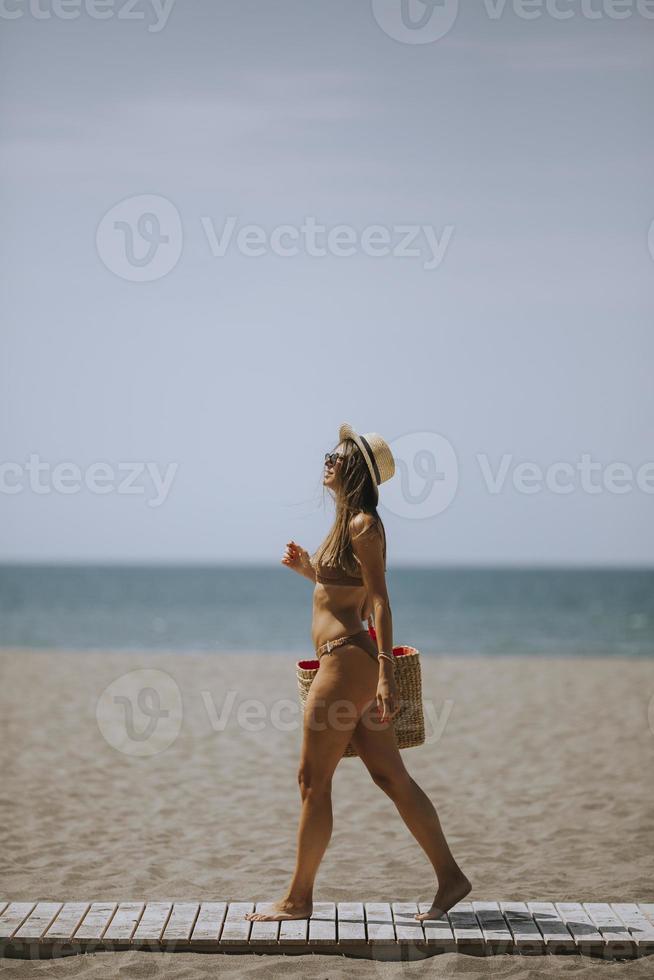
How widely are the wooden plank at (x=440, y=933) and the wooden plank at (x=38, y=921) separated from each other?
64.0 inches

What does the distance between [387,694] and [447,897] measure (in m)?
1.01

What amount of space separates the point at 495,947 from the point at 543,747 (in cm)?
630

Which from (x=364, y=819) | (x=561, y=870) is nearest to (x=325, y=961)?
(x=561, y=870)

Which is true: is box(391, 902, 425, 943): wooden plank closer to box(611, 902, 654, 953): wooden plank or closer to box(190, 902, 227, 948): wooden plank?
box(190, 902, 227, 948): wooden plank

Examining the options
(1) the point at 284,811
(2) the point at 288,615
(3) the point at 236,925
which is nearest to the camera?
(3) the point at 236,925

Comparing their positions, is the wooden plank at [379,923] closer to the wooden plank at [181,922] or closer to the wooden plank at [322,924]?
the wooden plank at [322,924]

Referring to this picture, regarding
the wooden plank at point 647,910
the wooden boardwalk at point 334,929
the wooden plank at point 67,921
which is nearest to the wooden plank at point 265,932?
the wooden boardwalk at point 334,929

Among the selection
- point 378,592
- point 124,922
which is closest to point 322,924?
point 124,922

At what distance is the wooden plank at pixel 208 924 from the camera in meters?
4.59

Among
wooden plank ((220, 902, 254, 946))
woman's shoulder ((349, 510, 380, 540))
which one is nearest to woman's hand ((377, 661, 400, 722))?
woman's shoulder ((349, 510, 380, 540))

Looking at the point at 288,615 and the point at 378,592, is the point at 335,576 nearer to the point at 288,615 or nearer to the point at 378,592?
the point at 378,592

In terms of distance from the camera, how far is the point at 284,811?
7.84m

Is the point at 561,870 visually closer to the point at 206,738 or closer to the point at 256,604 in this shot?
the point at 206,738

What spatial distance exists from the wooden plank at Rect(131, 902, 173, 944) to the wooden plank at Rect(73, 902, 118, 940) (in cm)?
15
